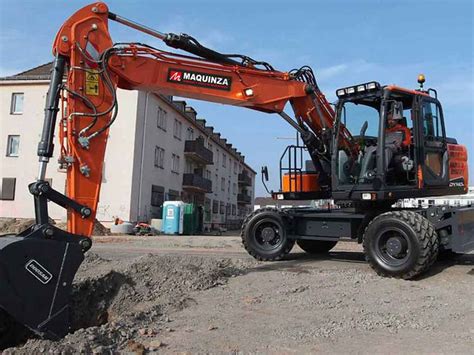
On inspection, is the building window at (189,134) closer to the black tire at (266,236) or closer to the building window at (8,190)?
the building window at (8,190)

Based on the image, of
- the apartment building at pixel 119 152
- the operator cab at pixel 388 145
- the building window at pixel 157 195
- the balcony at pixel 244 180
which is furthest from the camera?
the balcony at pixel 244 180

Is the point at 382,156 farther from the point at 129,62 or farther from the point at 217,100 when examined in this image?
the point at 129,62

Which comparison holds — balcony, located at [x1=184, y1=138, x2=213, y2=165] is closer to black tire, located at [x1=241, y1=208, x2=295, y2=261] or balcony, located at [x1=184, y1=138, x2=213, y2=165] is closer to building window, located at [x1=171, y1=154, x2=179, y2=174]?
building window, located at [x1=171, y1=154, x2=179, y2=174]

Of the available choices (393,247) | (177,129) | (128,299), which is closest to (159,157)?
(177,129)

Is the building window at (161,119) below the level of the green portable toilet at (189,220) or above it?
above

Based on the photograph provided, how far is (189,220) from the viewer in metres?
31.8

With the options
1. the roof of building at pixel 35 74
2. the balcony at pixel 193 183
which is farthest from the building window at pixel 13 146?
the balcony at pixel 193 183

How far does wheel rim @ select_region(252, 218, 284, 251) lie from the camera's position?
10977 millimetres

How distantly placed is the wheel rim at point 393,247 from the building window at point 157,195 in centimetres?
2808

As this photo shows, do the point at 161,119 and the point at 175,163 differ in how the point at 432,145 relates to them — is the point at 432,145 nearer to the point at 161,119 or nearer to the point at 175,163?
the point at 161,119

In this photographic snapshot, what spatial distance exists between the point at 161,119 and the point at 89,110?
30.5 meters

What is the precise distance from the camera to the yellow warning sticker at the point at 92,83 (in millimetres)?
7406

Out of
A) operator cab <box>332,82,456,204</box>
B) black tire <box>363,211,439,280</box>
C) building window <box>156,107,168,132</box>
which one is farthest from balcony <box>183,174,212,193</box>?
black tire <box>363,211,439,280</box>

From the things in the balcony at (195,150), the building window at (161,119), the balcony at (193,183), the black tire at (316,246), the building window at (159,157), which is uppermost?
the building window at (161,119)
